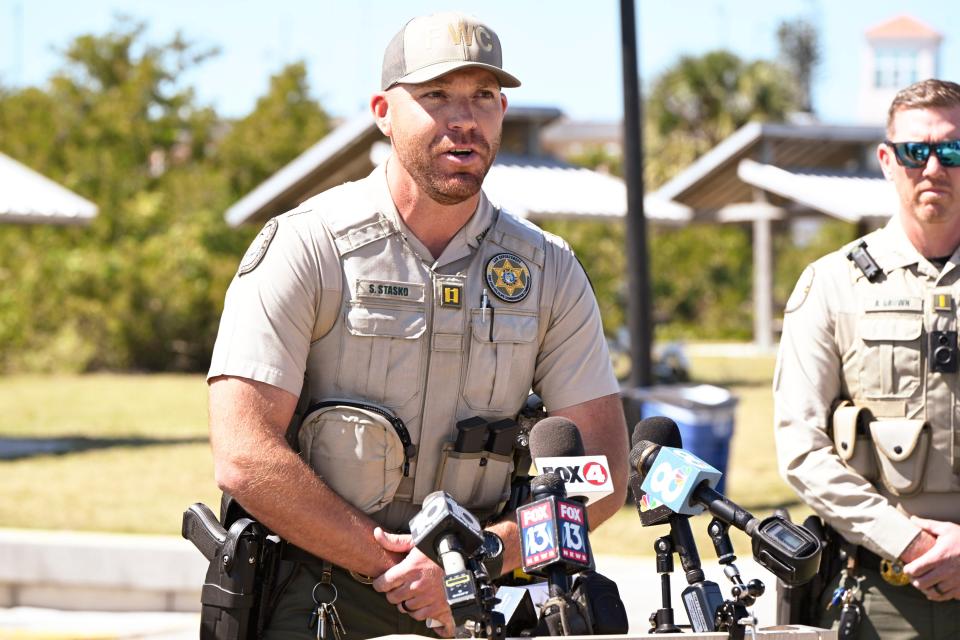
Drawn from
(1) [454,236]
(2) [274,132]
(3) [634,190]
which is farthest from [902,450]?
(2) [274,132]

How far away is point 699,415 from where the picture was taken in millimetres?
10094

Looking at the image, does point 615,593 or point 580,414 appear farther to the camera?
point 580,414

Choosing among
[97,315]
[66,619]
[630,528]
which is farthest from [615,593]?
[97,315]

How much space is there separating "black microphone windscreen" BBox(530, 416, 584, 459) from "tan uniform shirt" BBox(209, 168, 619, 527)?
0.75m

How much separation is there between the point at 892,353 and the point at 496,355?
1306 mm

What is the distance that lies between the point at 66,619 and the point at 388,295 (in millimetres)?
5304

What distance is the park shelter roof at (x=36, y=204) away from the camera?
627 inches

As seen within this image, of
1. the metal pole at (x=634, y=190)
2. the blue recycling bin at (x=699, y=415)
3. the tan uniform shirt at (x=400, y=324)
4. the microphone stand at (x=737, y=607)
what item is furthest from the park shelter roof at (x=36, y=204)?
the microphone stand at (x=737, y=607)

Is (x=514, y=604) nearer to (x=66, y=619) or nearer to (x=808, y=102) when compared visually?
(x=66, y=619)

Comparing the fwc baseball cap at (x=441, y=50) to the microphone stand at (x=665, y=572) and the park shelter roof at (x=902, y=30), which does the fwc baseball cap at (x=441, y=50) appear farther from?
the park shelter roof at (x=902, y=30)

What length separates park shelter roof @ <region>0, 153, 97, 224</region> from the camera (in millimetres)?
15914

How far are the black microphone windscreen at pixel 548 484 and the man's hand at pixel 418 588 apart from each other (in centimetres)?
76

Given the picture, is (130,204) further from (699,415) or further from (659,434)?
(659,434)

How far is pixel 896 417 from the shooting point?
13.3 ft
